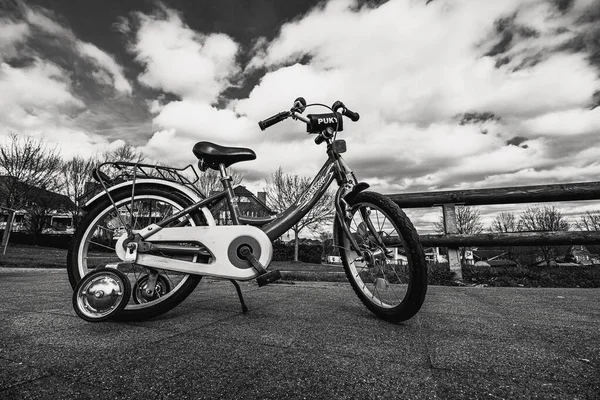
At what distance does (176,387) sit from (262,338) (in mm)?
494

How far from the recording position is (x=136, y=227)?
6.24 ft

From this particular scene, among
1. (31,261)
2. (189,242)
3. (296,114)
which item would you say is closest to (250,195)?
(189,242)

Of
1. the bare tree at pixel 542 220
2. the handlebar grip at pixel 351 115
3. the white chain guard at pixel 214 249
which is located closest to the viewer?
the white chain guard at pixel 214 249

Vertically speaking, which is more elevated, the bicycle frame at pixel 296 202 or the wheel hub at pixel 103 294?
the bicycle frame at pixel 296 202

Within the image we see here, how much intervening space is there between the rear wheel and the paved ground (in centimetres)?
16

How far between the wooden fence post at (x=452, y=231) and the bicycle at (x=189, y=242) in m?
1.89

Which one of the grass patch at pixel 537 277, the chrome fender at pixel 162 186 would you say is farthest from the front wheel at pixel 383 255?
the grass patch at pixel 537 277

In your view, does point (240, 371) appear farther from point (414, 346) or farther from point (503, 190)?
point (503, 190)

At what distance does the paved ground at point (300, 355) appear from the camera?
0.87 m

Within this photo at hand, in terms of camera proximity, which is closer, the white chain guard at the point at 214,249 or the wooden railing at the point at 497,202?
the white chain guard at the point at 214,249

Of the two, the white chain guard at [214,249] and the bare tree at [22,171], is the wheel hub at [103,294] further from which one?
the bare tree at [22,171]

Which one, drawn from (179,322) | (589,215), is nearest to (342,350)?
(179,322)

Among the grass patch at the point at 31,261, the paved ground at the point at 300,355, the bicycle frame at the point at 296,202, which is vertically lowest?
the paved ground at the point at 300,355

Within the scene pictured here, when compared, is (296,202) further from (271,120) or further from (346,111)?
(346,111)
